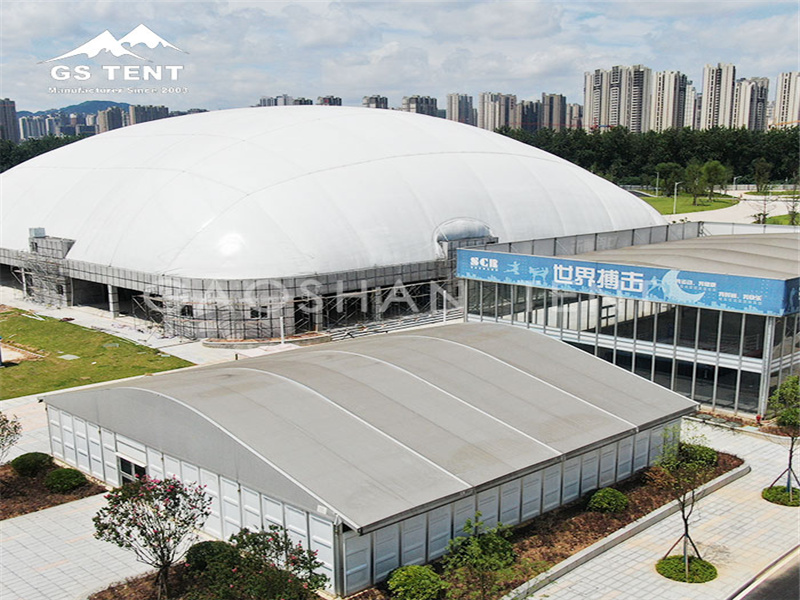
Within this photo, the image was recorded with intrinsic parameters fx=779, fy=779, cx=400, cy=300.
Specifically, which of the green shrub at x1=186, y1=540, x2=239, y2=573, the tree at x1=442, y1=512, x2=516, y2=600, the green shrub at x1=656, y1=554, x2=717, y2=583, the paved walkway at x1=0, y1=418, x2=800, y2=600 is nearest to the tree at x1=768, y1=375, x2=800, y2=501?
the paved walkway at x1=0, y1=418, x2=800, y2=600

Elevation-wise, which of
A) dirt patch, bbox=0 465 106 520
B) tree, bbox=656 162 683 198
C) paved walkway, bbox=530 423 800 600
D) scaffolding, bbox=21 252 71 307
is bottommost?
paved walkway, bbox=530 423 800 600

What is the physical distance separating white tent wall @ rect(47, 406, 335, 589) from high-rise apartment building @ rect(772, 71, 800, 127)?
18286cm

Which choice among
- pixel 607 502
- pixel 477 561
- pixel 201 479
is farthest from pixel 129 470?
pixel 607 502

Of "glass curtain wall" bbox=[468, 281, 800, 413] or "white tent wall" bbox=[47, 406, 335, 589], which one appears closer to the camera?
"white tent wall" bbox=[47, 406, 335, 589]

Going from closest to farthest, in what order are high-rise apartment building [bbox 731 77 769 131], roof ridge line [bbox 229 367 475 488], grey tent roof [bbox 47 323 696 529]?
grey tent roof [bbox 47 323 696 529] < roof ridge line [bbox 229 367 475 488] < high-rise apartment building [bbox 731 77 769 131]

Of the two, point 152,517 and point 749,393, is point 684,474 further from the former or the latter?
point 152,517

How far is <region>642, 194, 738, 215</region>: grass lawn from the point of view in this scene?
9519 cm

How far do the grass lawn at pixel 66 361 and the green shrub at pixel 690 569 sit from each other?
23.7 m

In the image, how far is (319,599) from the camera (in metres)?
15.2

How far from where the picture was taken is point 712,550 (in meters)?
18.5

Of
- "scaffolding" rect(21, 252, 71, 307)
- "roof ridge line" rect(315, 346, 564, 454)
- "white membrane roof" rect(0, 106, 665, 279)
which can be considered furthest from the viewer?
"scaffolding" rect(21, 252, 71, 307)

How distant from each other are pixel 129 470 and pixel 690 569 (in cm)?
1448

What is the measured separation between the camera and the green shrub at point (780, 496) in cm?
2103

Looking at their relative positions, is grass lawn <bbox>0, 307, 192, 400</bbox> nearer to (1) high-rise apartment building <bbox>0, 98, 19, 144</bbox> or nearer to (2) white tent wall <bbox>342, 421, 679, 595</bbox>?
(2) white tent wall <bbox>342, 421, 679, 595</bbox>
